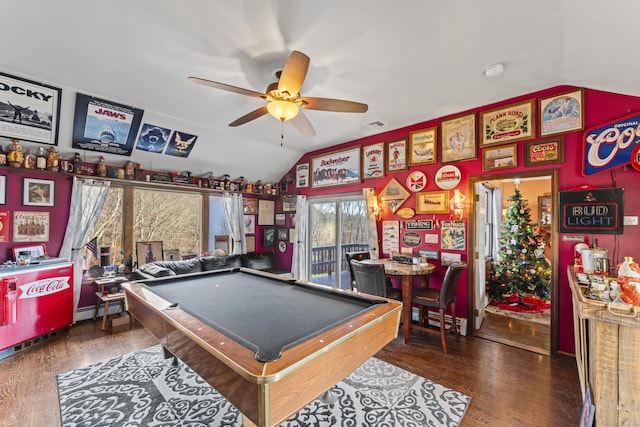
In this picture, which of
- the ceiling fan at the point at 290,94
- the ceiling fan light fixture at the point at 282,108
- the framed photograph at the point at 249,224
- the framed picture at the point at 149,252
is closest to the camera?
the ceiling fan at the point at 290,94

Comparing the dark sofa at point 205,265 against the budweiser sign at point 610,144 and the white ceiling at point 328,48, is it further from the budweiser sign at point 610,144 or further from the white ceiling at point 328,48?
the budweiser sign at point 610,144

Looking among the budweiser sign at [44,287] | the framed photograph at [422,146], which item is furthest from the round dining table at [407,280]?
the budweiser sign at [44,287]

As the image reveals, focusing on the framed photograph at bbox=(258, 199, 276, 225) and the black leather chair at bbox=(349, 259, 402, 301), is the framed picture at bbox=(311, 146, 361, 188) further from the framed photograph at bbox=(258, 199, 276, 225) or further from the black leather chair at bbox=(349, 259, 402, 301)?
the black leather chair at bbox=(349, 259, 402, 301)

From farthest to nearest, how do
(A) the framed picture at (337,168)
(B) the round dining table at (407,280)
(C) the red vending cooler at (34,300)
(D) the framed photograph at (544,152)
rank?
(A) the framed picture at (337,168)
(B) the round dining table at (407,280)
(D) the framed photograph at (544,152)
(C) the red vending cooler at (34,300)

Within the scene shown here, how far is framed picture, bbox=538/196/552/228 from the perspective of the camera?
545cm

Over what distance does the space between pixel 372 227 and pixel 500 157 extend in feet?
6.71

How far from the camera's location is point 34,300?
3.11 m

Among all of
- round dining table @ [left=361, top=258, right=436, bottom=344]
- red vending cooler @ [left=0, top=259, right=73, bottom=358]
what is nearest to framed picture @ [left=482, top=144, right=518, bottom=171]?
round dining table @ [left=361, top=258, right=436, bottom=344]

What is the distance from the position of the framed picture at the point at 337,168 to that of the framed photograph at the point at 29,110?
3.88 m

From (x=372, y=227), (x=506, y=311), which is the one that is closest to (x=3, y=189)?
(x=372, y=227)

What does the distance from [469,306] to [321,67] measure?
343 centimetres

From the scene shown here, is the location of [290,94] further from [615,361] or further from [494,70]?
[615,361]

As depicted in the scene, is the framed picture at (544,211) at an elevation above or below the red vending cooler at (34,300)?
above

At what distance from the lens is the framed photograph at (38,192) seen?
3.50 metres
